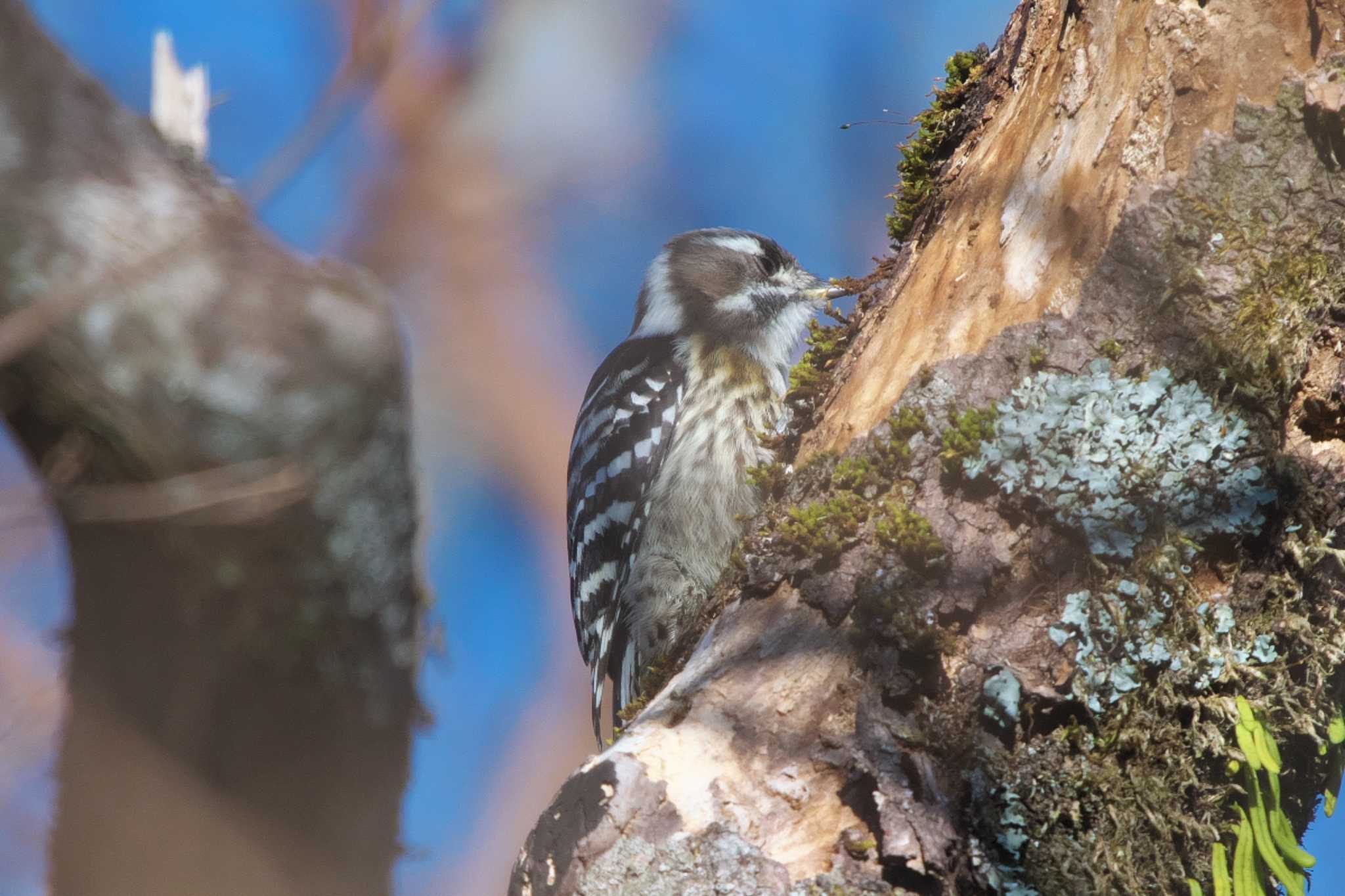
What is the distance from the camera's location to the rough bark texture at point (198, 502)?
1755mm

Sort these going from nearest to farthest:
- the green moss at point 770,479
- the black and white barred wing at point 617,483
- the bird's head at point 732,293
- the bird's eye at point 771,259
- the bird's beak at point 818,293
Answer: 1. the green moss at point 770,479
2. the black and white barred wing at point 617,483
3. the bird's head at point 732,293
4. the bird's beak at point 818,293
5. the bird's eye at point 771,259

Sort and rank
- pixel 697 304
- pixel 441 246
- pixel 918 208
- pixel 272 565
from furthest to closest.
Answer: pixel 697 304 → pixel 441 246 → pixel 918 208 → pixel 272 565

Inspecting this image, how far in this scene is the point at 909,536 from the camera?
85.4 inches

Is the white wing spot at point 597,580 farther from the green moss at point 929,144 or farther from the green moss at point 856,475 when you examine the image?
the green moss at point 856,475

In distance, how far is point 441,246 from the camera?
3400mm

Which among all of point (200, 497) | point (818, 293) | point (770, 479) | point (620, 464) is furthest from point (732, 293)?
point (200, 497)

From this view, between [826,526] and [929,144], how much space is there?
118 centimetres

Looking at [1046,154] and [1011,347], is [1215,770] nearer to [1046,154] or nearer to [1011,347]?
[1011,347]

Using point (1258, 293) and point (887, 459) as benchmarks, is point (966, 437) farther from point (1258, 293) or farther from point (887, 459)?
point (1258, 293)

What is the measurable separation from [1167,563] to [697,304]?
3116 millimetres

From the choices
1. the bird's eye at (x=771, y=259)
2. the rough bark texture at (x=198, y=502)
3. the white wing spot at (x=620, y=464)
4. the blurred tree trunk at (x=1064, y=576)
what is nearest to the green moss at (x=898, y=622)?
the blurred tree trunk at (x=1064, y=576)

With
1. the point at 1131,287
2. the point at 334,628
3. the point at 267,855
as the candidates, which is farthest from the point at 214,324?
the point at 1131,287

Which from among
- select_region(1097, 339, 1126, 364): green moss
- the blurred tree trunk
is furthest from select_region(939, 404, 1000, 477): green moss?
select_region(1097, 339, 1126, 364): green moss

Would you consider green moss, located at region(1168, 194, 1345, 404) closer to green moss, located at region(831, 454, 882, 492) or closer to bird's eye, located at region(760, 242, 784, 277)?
green moss, located at region(831, 454, 882, 492)
